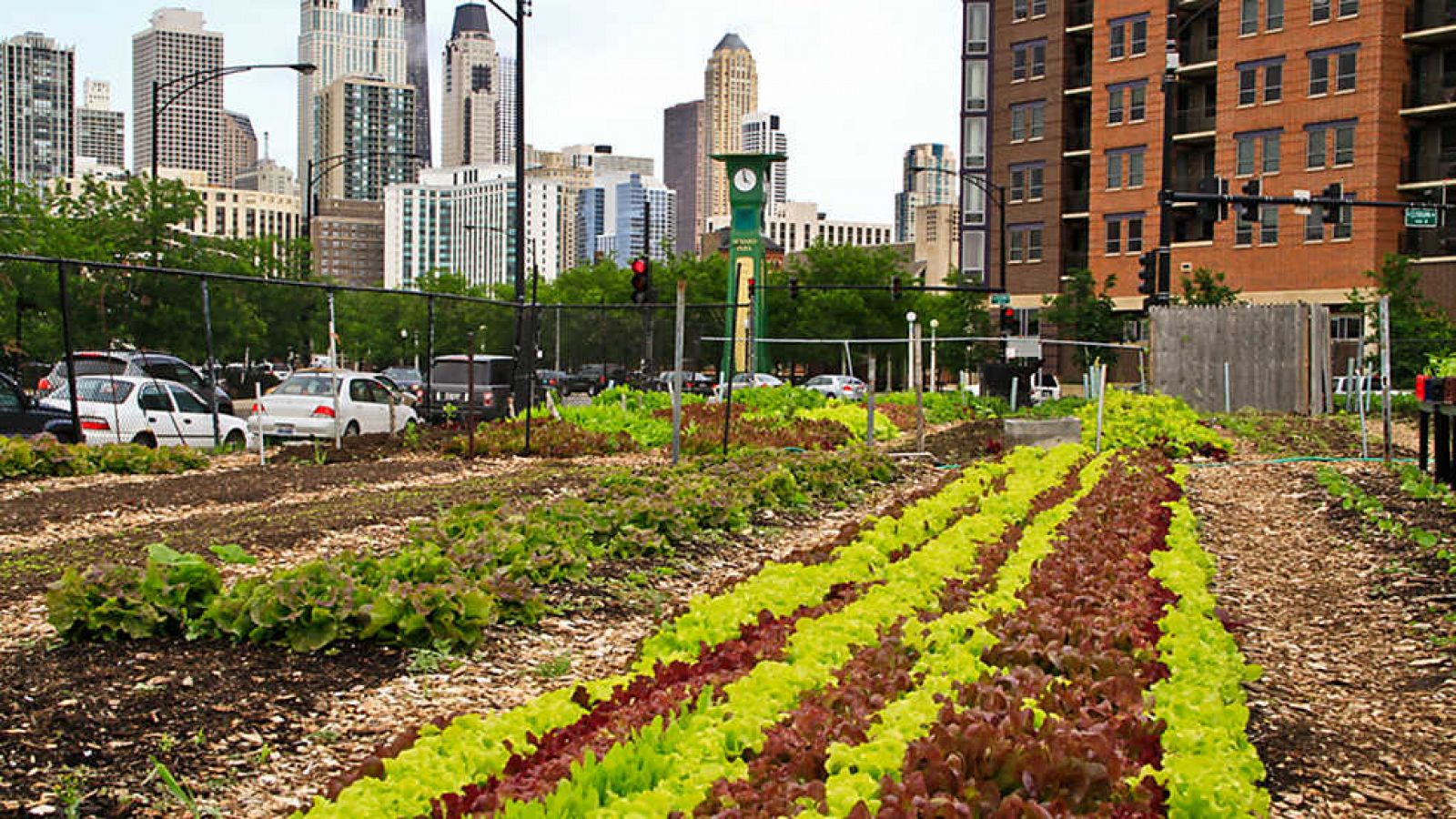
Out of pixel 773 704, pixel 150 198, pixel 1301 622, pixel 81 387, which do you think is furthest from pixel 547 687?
pixel 150 198

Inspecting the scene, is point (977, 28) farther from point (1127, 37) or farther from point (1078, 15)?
point (1127, 37)

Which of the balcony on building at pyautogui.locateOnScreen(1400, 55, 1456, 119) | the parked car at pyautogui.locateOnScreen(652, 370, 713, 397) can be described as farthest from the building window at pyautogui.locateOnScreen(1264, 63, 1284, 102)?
the parked car at pyautogui.locateOnScreen(652, 370, 713, 397)

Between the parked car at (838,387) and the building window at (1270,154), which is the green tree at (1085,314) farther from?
the parked car at (838,387)

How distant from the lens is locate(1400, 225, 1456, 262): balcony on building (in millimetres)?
56562

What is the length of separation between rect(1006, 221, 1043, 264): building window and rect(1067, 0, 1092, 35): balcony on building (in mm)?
9891

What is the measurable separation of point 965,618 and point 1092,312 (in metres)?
50.6

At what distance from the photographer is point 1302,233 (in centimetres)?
5841

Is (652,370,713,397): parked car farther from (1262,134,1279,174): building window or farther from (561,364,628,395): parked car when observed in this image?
(1262,134,1279,174): building window

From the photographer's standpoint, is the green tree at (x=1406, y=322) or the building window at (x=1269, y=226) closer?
the green tree at (x=1406, y=322)

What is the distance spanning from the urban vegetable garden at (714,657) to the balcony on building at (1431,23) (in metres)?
48.5

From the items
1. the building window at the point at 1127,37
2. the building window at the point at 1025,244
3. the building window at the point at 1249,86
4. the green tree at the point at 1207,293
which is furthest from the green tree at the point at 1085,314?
the building window at the point at 1127,37

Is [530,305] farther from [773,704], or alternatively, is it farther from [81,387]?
[773,704]

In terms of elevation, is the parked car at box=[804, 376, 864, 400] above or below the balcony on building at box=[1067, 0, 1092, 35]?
below

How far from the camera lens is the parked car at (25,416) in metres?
18.2
